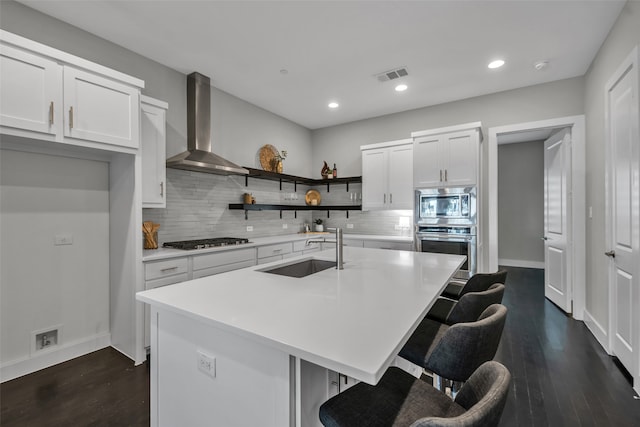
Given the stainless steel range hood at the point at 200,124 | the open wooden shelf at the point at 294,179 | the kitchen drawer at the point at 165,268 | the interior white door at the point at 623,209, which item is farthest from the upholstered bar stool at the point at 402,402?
the open wooden shelf at the point at 294,179

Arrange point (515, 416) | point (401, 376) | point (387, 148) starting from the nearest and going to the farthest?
point (401, 376) < point (515, 416) < point (387, 148)

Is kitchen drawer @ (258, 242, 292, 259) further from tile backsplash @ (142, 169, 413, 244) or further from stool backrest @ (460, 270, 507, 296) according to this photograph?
stool backrest @ (460, 270, 507, 296)

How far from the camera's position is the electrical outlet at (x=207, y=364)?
1.15m

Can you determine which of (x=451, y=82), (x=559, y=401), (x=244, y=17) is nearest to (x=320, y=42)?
(x=244, y=17)

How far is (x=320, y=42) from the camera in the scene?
284 centimetres

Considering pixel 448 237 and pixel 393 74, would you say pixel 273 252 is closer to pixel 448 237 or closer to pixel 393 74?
pixel 448 237

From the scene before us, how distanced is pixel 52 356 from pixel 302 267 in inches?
89.5

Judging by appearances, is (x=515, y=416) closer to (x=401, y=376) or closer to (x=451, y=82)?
(x=401, y=376)

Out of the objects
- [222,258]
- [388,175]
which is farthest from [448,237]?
[222,258]

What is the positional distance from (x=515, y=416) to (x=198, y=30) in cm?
393

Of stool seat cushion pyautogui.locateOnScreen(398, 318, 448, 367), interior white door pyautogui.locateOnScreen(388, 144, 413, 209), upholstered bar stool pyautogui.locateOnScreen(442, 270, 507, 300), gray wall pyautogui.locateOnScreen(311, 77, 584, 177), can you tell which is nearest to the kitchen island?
stool seat cushion pyautogui.locateOnScreen(398, 318, 448, 367)

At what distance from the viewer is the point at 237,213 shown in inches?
165

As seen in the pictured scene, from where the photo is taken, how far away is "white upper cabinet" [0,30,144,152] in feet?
6.35

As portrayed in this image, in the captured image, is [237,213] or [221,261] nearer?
[221,261]
